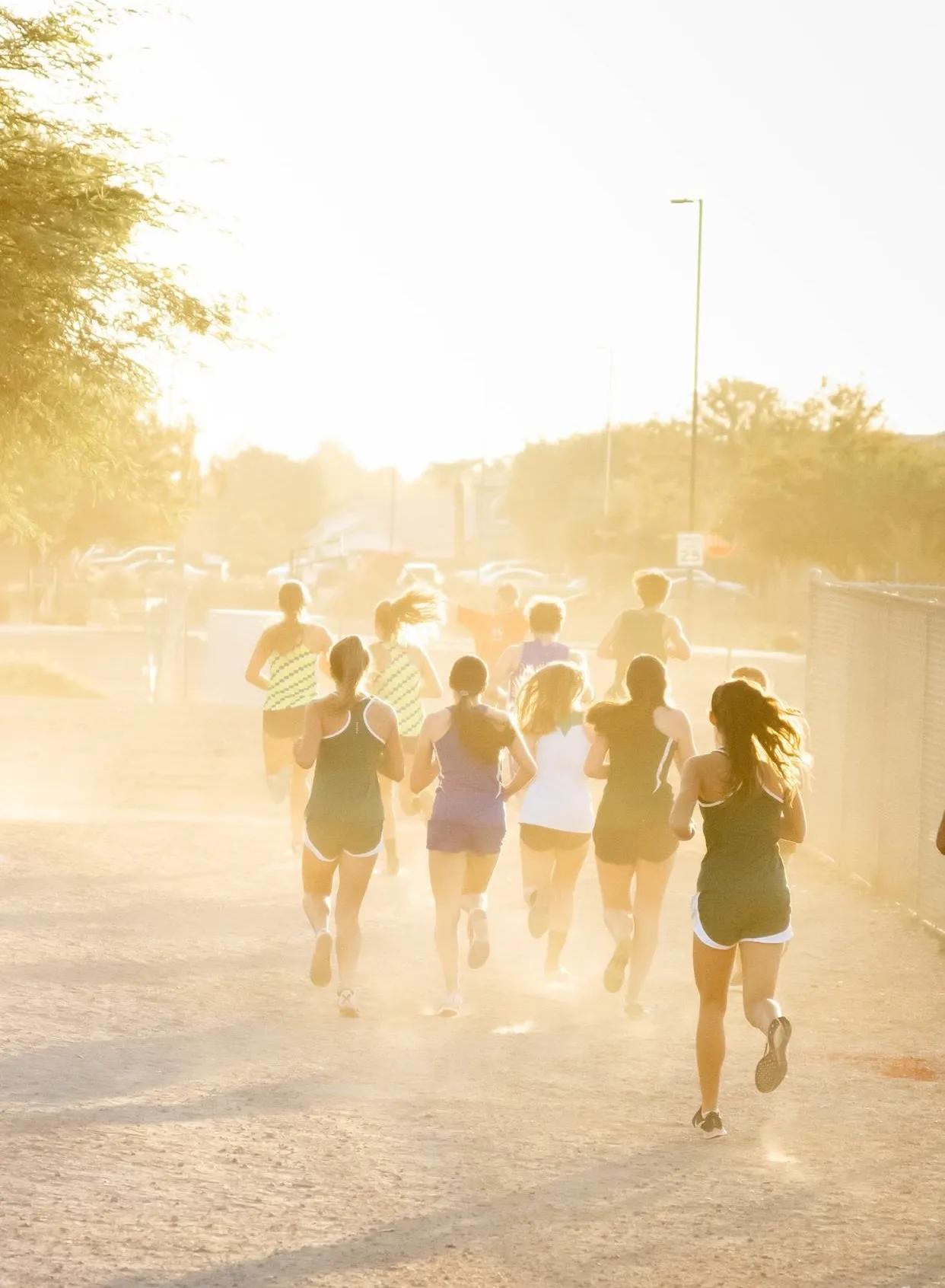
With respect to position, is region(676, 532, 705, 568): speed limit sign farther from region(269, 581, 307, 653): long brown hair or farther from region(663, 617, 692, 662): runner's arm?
region(269, 581, 307, 653): long brown hair

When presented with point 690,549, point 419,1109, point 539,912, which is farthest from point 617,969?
point 690,549

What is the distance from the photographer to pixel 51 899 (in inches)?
464

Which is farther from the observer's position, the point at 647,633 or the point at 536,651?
the point at 647,633

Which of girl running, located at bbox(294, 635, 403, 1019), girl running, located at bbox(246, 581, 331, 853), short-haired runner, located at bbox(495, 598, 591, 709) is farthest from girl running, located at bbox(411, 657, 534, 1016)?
girl running, located at bbox(246, 581, 331, 853)

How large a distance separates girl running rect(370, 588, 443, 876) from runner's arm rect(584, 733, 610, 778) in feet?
11.3

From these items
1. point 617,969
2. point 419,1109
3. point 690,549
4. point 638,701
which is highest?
point 690,549

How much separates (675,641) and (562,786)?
3.53m

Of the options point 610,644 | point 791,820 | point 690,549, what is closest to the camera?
point 791,820

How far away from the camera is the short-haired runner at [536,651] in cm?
1199

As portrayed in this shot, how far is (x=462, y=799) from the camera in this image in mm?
9031

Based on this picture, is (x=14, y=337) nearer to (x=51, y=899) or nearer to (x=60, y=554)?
(x=51, y=899)

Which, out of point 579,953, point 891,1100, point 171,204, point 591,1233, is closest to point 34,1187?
point 591,1233

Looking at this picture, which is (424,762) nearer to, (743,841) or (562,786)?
(562,786)

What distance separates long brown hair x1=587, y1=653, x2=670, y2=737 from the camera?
28.9ft
